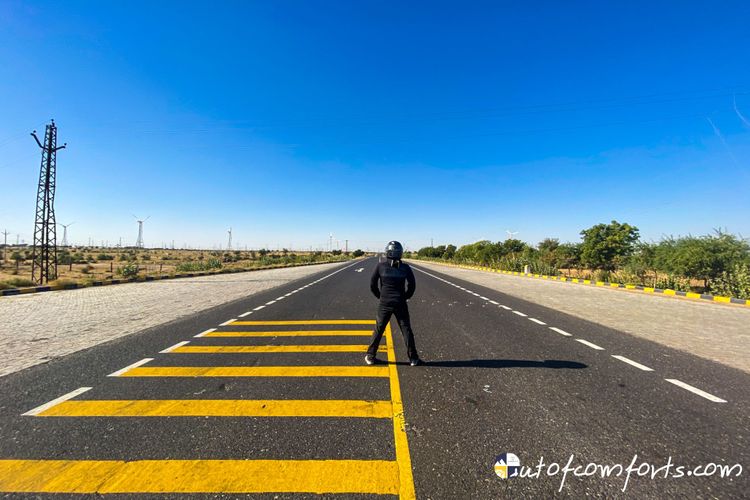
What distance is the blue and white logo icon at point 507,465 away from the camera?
2741 mm

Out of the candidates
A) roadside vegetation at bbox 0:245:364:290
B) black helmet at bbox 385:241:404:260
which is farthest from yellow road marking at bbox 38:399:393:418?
roadside vegetation at bbox 0:245:364:290

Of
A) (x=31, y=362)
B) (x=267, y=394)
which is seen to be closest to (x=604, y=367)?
(x=267, y=394)

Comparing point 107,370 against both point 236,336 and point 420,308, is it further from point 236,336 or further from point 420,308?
point 420,308

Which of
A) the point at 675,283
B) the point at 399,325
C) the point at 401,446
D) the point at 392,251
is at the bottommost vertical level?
the point at 401,446

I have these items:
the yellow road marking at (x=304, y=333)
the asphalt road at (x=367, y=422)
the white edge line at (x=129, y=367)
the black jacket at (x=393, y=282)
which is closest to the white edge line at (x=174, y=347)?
the asphalt road at (x=367, y=422)

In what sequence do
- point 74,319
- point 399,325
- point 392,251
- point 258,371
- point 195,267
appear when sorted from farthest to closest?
point 195,267, point 74,319, point 392,251, point 399,325, point 258,371

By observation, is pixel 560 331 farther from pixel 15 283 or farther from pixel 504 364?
pixel 15 283

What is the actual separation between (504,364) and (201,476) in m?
4.51

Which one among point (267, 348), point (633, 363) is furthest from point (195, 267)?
point (633, 363)

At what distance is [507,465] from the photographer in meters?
2.86

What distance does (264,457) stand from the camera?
2.90m

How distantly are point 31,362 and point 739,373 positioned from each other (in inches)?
443

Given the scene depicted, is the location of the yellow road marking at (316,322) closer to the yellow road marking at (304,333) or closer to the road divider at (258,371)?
the yellow road marking at (304,333)

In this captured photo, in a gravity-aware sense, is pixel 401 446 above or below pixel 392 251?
below
